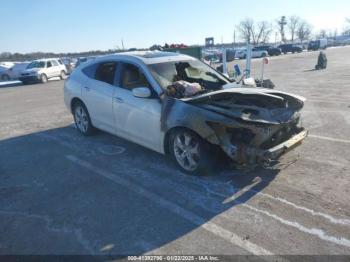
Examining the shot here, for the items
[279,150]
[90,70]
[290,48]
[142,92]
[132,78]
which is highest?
[290,48]

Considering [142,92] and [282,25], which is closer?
[142,92]

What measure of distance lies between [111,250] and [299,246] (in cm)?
179

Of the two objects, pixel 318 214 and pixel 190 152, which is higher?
pixel 190 152

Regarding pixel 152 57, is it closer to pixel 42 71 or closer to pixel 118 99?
pixel 118 99

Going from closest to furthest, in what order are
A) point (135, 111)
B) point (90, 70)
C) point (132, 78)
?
point (135, 111) < point (132, 78) < point (90, 70)

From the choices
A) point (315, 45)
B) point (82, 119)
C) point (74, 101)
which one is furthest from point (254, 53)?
point (82, 119)

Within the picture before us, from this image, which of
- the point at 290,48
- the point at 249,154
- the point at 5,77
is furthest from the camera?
the point at 290,48

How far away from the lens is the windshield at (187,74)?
5.33 metres

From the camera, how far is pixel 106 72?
6.22m

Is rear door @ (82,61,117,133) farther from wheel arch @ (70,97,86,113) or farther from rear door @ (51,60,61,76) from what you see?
rear door @ (51,60,61,76)

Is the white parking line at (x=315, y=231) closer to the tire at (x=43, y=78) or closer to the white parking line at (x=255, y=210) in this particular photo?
the white parking line at (x=255, y=210)

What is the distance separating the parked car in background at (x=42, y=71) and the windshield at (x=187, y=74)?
70.9 ft

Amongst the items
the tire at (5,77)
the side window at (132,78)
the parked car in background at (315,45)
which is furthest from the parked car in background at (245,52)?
the side window at (132,78)

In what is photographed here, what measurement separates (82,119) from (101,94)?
3.99 feet
